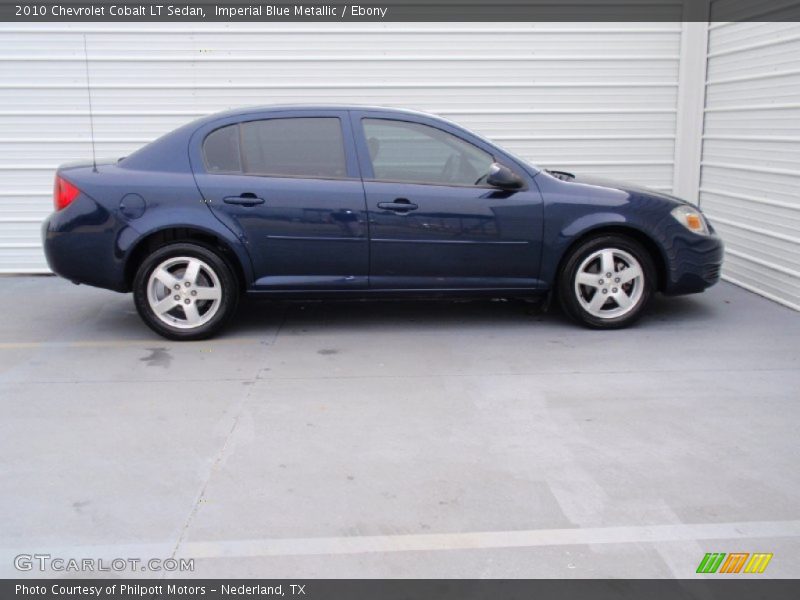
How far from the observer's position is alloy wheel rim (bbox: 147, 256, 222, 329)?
245 inches

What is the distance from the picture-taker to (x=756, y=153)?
7.70m

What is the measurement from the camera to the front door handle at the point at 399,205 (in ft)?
20.5

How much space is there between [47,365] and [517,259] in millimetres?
3319

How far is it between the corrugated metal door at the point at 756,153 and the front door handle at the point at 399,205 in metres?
3.15

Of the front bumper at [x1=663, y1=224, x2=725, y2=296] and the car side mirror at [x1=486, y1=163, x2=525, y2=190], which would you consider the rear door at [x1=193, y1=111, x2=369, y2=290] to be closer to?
the car side mirror at [x1=486, y1=163, x2=525, y2=190]

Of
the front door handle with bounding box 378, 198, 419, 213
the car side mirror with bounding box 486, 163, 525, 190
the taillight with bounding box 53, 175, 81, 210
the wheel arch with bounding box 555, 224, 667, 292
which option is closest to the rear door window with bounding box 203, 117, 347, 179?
the front door handle with bounding box 378, 198, 419, 213

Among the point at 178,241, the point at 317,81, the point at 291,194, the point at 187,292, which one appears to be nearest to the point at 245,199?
the point at 291,194

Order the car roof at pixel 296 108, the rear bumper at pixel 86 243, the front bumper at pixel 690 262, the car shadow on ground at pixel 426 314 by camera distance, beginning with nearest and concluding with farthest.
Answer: the rear bumper at pixel 86 243 < the car roof at pixel 296 108 < the front bumper at pixel 690 262 < the car shadow on ground at pixel 426 314

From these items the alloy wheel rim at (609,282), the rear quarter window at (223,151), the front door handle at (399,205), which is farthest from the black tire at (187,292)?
the alloy wheel rim at (609,282)

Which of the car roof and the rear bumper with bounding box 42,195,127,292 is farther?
the car roof

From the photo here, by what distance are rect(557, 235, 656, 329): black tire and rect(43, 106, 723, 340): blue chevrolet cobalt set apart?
10mm
